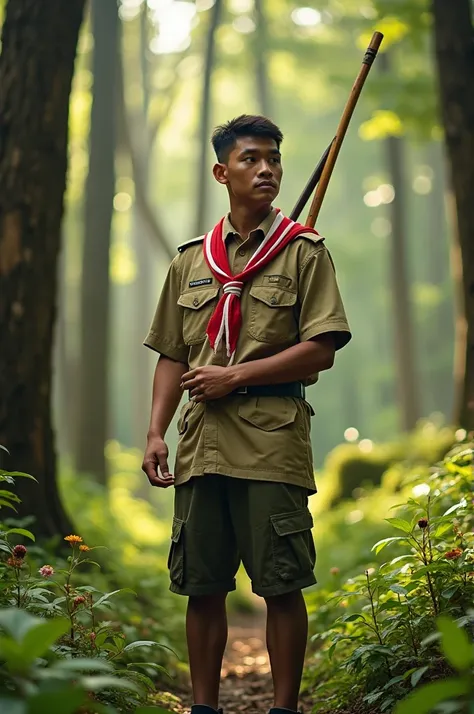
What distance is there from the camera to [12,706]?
1.72 meters

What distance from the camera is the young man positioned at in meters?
3.50

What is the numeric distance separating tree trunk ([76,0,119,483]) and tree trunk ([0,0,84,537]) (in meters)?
6.70

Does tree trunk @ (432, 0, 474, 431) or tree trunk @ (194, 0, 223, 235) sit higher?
tree trunk @ (194, 0, 223, 235)

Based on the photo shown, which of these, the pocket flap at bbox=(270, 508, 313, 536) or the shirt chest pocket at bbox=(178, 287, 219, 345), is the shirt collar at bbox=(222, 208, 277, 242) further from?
the pocket flap at bbox=(270, 508, 313, 536)

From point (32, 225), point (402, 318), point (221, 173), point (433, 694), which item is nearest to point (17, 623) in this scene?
point (433, 694)

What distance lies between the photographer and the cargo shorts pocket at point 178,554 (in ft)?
11.8

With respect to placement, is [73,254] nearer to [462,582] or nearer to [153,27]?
[153,27]

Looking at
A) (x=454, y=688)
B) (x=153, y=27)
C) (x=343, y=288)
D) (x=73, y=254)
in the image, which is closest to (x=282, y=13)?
(x=153, y=27)

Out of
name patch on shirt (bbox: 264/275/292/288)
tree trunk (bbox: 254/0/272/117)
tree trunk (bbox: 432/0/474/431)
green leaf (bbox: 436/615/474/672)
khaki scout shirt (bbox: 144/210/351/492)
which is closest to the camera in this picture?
green leaf (bbox: 436/615/474/672)

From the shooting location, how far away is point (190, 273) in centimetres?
389

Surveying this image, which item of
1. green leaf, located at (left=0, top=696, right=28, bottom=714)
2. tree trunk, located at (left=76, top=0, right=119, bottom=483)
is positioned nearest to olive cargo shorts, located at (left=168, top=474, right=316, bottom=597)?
green leaf, located at (left=0, top=696, right=28, bottom=714)

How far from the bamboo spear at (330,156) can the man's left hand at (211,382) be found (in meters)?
0.88

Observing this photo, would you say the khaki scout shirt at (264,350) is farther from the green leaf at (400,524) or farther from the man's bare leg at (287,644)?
the man's bare leg at (287,644)

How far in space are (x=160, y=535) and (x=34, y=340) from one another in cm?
816
